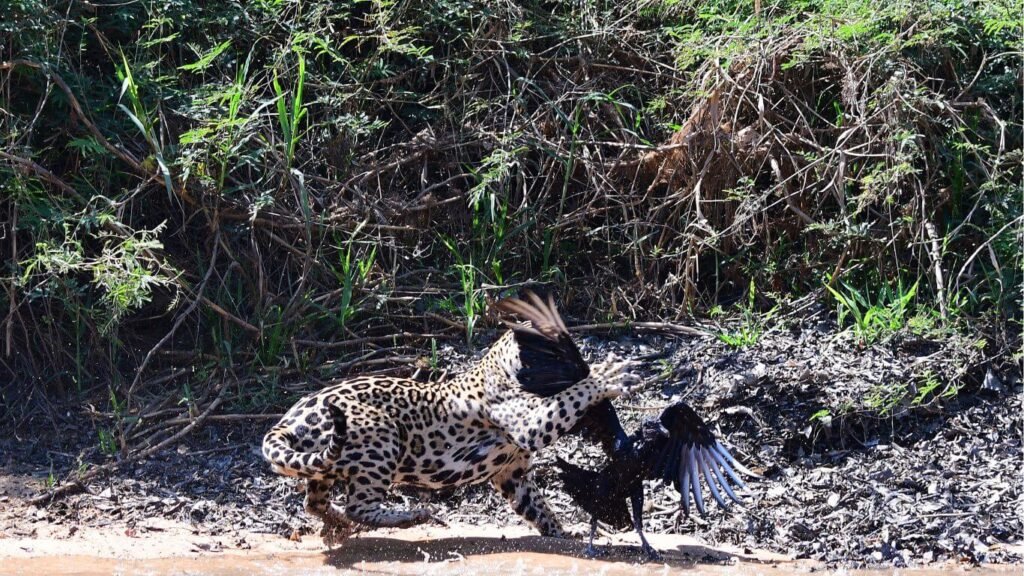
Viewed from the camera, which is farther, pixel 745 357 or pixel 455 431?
pixel 745 357

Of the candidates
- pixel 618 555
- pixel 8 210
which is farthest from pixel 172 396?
pixel 618 555

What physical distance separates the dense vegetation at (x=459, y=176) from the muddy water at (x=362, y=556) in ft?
3.67

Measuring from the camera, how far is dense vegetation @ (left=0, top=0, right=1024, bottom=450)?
715 cm

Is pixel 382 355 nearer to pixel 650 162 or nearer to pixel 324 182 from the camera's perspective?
pixel 324 182

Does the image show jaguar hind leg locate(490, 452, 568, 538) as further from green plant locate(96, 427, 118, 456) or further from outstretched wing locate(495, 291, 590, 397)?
green plant locate(96, 427, 118, 456)

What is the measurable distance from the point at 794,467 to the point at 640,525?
1201 mm

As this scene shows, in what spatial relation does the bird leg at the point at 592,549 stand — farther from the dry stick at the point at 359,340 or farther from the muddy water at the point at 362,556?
the dry stick at the point at 359,340

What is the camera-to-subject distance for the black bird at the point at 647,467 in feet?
18.6

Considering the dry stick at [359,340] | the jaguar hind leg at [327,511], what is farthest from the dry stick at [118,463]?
the jaguar hind leg at [327,511]

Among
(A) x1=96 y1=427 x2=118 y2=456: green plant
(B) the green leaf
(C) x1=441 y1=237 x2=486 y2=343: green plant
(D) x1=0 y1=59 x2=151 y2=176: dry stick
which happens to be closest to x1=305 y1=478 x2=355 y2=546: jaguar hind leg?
(A) x1=96 y1=427 x2=118 y2=456: green plant

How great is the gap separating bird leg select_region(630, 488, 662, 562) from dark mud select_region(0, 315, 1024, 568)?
47 cm

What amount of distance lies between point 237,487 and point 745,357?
2.98 metres

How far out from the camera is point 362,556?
5609 mm

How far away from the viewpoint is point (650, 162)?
8.09 m
